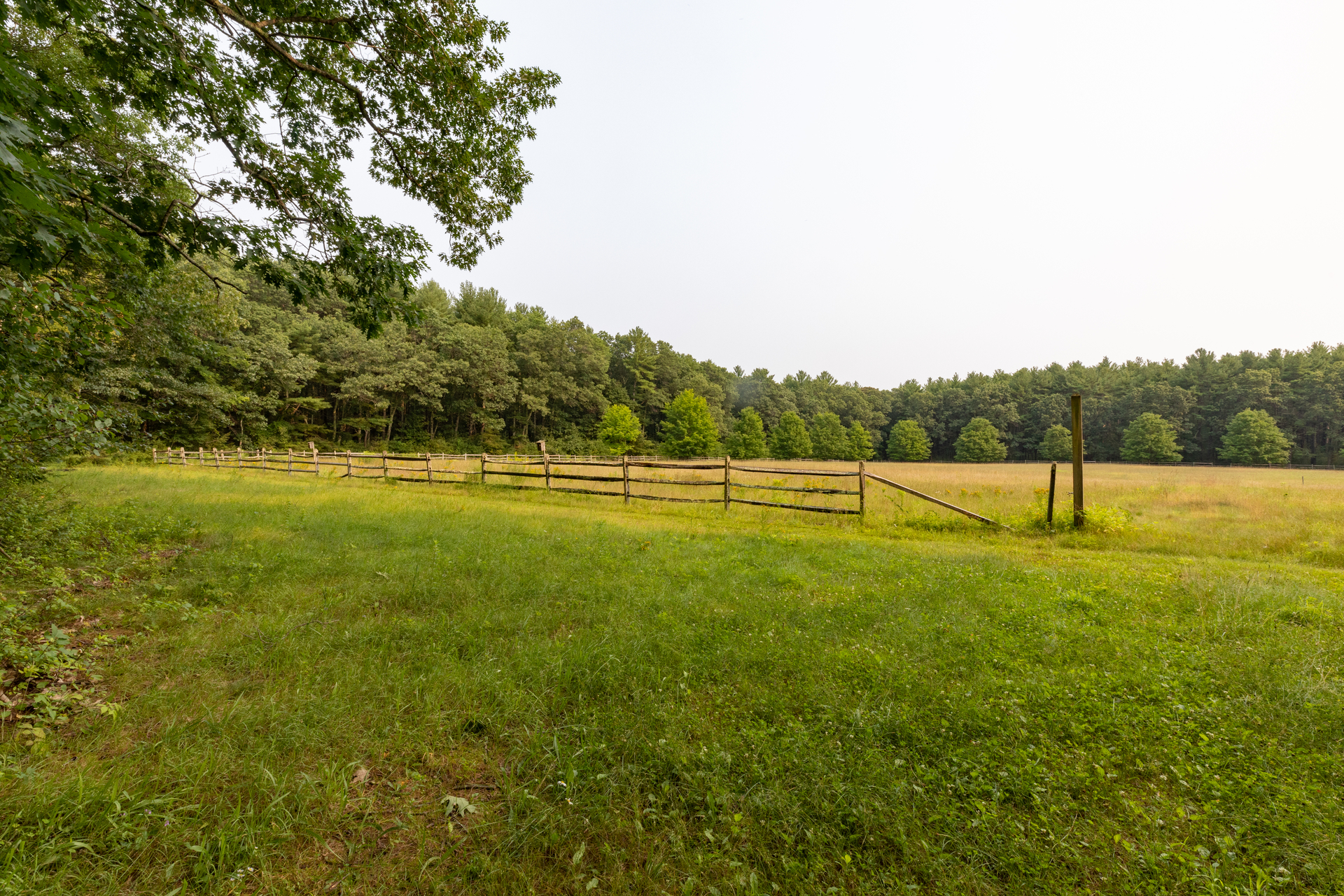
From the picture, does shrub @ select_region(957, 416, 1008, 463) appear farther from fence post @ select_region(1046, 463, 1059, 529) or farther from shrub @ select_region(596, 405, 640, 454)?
fence post @ select_region(1046, 463, 1059, 529)

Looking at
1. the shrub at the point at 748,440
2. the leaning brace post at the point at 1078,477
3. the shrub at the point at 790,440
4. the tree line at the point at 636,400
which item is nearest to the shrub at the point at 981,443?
the tree line at the point at 636,400

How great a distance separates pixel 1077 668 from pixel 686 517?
7.79 metres

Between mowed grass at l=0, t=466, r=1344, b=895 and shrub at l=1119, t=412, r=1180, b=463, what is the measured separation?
6067 cm

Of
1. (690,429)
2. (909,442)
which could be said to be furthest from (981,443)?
(690,429)

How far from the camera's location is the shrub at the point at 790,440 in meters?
52.0

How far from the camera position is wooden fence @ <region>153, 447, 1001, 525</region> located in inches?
442

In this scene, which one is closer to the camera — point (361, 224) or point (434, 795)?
point (434, 795)

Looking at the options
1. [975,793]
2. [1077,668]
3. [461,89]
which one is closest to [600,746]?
[975,793]

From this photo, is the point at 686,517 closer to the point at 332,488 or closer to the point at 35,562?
the point at 35,562

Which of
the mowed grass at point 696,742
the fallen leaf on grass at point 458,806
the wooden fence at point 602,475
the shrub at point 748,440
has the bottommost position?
the fallen leaf on grass at point 458,806

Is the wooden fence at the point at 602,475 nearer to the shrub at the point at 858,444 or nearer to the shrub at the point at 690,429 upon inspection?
the shrub at the point at 690,429

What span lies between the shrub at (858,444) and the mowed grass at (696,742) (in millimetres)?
52741

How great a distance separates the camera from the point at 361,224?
532 centimetres

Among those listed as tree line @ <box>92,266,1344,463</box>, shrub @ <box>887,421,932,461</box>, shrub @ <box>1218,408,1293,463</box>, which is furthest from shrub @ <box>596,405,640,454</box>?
shrub @ <box>1218,408,1293,463</box>
